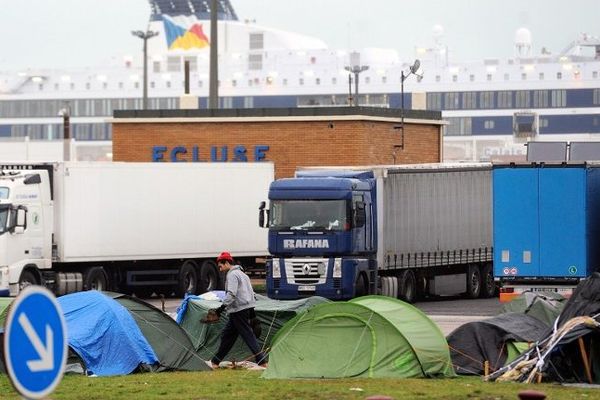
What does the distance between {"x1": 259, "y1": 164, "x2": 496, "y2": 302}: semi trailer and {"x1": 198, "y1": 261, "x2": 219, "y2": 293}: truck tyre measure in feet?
15.2

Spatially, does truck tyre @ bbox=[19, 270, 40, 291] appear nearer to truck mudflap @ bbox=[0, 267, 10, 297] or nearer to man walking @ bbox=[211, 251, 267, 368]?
truck mudflap @ bbox=[0, 267, 10, 297]

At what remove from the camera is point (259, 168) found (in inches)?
1756

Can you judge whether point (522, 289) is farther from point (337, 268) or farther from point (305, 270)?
point (305, 270)

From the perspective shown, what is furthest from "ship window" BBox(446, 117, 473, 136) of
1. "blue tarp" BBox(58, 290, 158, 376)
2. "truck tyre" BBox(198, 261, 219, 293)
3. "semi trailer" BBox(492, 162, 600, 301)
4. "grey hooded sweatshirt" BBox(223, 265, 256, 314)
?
"blue tarp" BBox(58, 290, 158, 376)

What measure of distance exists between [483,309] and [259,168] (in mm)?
10293

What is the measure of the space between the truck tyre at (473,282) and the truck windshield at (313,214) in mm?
7868

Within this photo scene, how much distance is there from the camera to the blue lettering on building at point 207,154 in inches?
2202

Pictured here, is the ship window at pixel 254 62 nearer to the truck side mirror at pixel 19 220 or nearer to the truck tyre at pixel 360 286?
the truck side mirror at pixel 19 220

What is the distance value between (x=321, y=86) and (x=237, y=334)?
14457cm

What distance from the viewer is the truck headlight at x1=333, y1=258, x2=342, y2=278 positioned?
Answer: 114ft

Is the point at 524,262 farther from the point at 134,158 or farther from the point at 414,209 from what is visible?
the point at 134,158

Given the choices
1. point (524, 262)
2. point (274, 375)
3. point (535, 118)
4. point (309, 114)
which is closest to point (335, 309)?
point (274, 375)

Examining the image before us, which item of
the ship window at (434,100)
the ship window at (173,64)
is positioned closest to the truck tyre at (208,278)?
the ship window at (434,100)

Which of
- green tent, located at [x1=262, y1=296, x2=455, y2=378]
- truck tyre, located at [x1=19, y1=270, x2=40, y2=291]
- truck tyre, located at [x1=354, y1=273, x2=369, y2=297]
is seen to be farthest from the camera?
truck tyre, located at [x1=19, y1=270, x2=40, y2=291]
